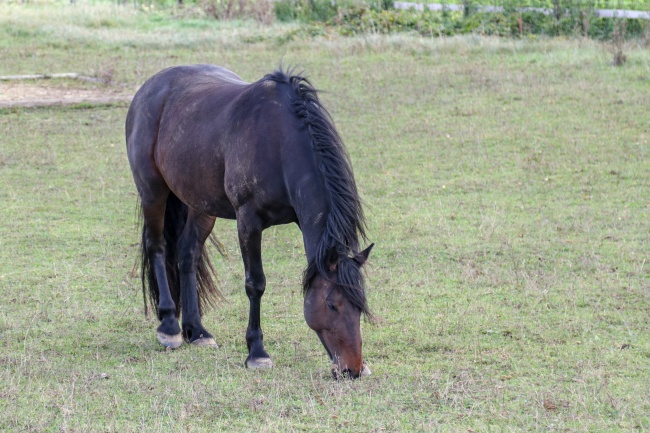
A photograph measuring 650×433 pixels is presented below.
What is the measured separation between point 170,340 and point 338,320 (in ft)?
5.74

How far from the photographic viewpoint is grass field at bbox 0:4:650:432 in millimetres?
4992

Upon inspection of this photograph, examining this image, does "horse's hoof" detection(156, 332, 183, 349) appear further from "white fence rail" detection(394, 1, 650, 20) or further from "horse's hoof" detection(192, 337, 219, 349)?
"white fence rail" detection(394, 1, 650, 20)

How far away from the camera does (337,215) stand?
5215 millimetres

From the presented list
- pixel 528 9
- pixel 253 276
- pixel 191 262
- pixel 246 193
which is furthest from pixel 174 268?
pixel 528 9

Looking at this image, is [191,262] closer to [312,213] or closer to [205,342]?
[205,342]

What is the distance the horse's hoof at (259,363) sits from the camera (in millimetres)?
5762

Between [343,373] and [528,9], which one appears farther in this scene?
[528,9]

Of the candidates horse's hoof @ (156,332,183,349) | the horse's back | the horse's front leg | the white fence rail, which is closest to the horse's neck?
the horse's back

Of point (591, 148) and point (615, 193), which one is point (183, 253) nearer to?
point (615, 193)

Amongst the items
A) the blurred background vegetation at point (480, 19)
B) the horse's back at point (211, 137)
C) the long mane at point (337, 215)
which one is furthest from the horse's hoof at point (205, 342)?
the blurred background vegetation at point (480, 19)

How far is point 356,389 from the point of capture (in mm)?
5078

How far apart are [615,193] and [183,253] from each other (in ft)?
17.8

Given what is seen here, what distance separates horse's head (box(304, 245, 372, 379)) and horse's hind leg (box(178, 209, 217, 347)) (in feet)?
5.21

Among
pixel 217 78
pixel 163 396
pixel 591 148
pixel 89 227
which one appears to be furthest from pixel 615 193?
pixel 163 396
